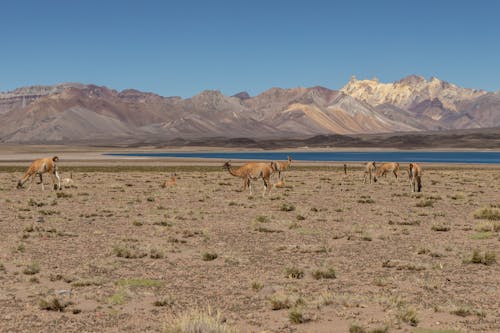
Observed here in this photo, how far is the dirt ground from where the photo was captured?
35.8 ft

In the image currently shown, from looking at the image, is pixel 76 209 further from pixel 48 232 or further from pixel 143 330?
pixel 143 330

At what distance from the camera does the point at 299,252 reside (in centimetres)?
1770

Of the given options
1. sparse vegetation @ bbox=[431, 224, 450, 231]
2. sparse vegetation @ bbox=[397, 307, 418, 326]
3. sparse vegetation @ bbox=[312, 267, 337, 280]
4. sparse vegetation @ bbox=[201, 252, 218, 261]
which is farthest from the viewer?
sparse vegetation @ bbox=[431, 224, 450, 231]

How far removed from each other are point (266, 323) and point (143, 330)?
7.02ft

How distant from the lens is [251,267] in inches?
609

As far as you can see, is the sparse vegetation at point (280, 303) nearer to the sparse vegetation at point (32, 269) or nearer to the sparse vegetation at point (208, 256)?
the sparse vegetation at point (208, 256)

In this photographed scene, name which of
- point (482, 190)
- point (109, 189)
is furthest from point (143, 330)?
point (482, 190)

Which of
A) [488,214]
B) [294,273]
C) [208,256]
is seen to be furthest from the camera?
[488,214]

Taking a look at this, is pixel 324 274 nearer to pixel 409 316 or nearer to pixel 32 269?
pixel 409 316

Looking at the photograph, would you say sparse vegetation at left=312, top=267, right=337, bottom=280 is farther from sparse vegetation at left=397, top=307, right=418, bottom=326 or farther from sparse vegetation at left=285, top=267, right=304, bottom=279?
sparse vegetation at left=397, top=307, right=418, bottom=326

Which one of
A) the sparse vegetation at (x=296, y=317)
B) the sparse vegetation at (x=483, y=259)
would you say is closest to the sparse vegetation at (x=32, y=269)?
the sparse vegetation at (x=296, y=317)

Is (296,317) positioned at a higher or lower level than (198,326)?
lower

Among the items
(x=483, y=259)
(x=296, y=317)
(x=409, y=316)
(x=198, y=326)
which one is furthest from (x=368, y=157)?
(x=198, y=326)

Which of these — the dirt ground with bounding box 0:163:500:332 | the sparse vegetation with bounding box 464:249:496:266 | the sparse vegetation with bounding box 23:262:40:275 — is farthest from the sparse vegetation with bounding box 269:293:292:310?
the sparse vegetation with bounding box 464:249:496:266
